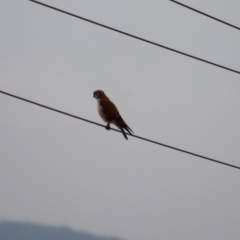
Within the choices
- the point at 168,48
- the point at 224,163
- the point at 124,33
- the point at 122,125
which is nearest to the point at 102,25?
the point at 124,33

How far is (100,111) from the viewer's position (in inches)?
475

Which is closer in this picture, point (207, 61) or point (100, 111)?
point (207, 61)

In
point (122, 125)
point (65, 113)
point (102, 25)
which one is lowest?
point (65, 113)

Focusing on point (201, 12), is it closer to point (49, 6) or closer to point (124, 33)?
point (124, 33)

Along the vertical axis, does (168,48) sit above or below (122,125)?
below

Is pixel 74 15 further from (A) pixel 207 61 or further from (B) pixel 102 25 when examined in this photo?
(A) pixel 207 61

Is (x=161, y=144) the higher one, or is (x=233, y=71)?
(x=233, y=71)

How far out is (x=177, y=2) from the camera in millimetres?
8117

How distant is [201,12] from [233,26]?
57cm

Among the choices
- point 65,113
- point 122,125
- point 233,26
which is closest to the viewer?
point 65,113

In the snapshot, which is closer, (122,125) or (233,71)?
(233,71)

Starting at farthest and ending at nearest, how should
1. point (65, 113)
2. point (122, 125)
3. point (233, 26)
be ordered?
point (122, 125) < point (233, 26) < point (65, 113)

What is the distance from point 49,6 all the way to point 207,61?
6.37ft

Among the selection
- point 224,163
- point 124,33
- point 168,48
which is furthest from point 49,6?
point 224,163
